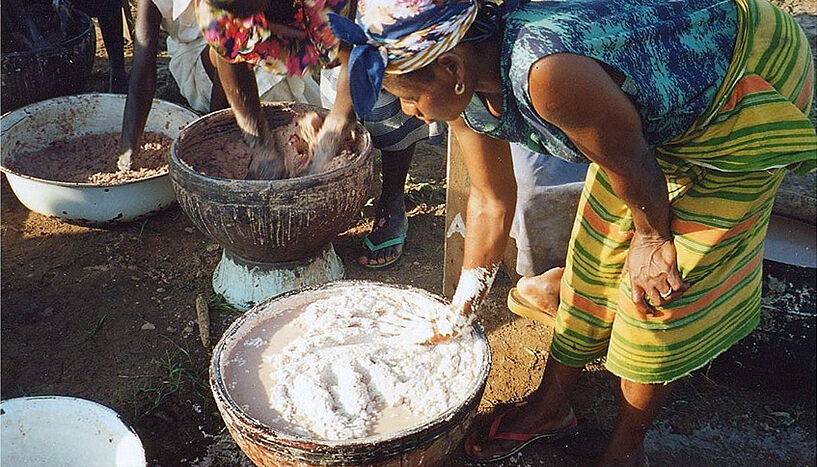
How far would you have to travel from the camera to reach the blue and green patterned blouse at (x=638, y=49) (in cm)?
146

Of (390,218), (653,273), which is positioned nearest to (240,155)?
(390,218)

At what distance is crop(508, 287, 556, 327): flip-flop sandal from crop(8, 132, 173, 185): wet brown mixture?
173cm

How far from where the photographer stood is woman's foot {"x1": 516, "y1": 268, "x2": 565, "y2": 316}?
2.44 m

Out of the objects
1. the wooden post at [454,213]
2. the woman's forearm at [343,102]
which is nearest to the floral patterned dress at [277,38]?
the woman's forearm at [343,102]

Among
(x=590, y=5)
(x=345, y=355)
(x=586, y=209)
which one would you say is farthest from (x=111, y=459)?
(x=590, y=5)

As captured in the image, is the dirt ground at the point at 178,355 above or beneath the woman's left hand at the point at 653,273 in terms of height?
beneath

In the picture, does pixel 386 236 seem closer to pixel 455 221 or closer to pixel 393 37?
pixel 455 221

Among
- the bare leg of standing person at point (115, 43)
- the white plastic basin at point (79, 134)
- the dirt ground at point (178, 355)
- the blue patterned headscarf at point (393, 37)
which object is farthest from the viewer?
the bare leg of standing person at point (115, 43)

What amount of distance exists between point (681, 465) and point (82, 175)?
9.25ft

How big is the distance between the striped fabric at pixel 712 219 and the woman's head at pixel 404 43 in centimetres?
62

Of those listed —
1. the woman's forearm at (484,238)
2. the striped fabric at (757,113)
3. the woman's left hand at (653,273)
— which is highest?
the striped fabric at (757,113)

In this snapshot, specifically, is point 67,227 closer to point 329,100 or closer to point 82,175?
point 82,175

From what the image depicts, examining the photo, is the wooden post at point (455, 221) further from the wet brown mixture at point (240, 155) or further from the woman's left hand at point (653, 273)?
the woman's left hand at point (653, 273)

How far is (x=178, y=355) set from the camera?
270 centimetres
